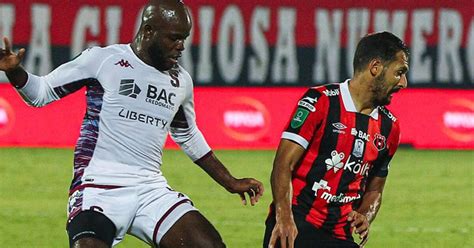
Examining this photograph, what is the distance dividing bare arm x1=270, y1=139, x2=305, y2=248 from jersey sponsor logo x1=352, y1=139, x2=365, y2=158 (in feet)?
1.02

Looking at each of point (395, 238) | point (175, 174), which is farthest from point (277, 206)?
point (175, 174)

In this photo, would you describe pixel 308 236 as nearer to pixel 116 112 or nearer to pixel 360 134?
pixel 360 134

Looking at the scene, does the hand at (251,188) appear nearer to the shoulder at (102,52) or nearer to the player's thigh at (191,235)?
the player's thigh at (191,235)

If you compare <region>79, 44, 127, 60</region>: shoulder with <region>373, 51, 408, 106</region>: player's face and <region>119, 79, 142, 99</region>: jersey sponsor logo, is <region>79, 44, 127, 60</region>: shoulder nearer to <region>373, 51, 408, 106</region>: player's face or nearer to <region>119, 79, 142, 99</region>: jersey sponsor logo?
<region>119, 79, 142, 99</region>: jersey sponsor logo

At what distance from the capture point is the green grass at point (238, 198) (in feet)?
34.1

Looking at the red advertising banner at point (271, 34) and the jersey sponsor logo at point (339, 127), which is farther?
the red advertising banner at point (271, 34)

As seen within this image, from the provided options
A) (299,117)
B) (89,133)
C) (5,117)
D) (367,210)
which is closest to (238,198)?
(5,117)

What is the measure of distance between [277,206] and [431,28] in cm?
1174

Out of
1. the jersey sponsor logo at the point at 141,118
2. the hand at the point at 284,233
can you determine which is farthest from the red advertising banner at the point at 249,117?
the hand at the point at 284,233

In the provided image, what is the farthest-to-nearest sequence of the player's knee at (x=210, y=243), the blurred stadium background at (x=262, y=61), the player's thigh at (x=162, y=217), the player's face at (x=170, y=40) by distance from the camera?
1. the blurred stadium background at (x=262, y=61)
2. the player's face at (x=170, y=40)
3. the player's thigh at (x=162, y=217)
4. the player's knee at (x=210, y=243)

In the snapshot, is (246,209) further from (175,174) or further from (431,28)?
(431,28)

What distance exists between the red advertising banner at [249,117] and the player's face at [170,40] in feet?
32.0

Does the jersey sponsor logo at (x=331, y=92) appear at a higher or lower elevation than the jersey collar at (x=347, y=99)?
higher

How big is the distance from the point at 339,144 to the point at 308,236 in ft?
1.67
